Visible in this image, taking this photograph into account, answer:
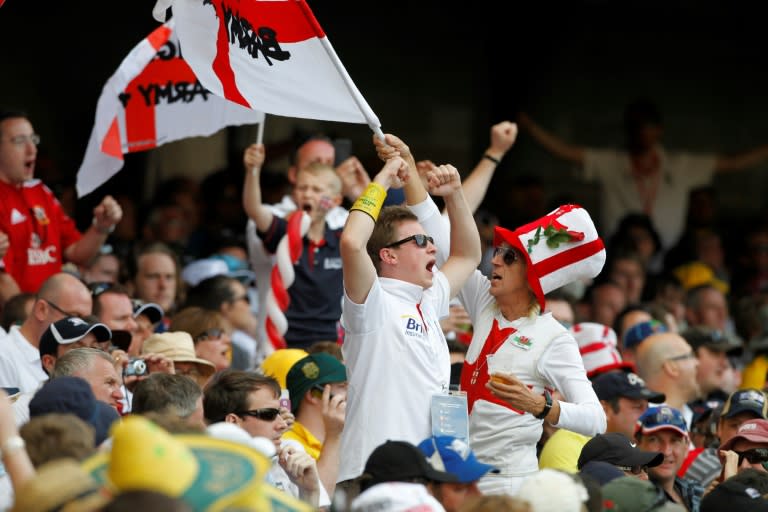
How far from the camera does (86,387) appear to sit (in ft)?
16.0

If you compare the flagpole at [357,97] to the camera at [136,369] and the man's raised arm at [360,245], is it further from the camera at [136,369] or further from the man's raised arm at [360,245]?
the camera at [136,369]

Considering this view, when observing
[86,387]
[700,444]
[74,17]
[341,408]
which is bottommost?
[700,444]

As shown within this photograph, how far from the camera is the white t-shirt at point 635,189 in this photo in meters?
12.7

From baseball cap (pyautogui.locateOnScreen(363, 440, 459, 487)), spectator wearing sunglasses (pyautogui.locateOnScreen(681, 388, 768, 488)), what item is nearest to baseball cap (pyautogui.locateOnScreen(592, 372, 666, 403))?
spectator wearing sunglasses (pyautogui.locateOnScreen(681, 388, 768, 488))

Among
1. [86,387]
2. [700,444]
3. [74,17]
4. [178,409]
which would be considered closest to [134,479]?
[86,387]

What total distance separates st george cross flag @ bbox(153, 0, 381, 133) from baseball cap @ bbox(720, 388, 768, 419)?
2444mm

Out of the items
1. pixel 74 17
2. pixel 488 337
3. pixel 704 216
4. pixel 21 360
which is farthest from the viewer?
pixel 704 216

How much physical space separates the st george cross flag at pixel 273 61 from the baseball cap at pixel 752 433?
2239 mm

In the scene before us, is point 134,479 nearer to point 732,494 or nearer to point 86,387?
point 86,387

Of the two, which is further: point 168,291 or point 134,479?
point 168,291

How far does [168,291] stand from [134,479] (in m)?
5.31

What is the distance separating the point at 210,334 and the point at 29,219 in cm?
150

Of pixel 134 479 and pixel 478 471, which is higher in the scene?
pixel 134 479

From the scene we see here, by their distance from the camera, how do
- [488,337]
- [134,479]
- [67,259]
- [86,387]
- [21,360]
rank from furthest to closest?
[67,259]
[21,360]
[488,337]
[86,387]
[134,479]
